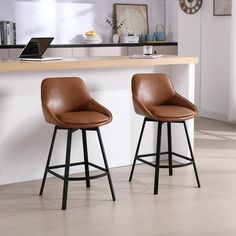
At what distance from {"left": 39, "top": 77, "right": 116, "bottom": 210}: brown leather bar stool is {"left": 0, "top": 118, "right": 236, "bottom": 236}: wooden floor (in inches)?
6.2

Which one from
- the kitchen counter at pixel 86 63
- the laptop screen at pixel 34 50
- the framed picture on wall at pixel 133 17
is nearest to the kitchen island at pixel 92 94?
the kitchen counter at pixel 86 63

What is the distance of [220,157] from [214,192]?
116cm

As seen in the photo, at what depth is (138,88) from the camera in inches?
176

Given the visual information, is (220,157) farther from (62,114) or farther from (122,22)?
(122,22)

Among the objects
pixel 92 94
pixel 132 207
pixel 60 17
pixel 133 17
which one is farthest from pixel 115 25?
pixel 132 207

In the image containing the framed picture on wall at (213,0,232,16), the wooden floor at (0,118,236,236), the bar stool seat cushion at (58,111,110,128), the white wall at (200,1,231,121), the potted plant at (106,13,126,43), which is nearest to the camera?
the wooden floor at (0,118,236,236)

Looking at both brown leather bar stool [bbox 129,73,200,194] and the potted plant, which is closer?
brown leather bar stool [bbox 129,73,200,194]

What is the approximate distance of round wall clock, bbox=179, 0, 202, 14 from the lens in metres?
7.62

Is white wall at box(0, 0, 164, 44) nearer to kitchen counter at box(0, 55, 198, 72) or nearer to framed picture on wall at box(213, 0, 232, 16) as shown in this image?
framed picture on wall at box(213, 0, 232, 16)

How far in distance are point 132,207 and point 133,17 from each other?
538 centimetres

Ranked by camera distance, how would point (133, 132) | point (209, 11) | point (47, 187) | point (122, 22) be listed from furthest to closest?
point (122, 22)
point (209, 11)
point (133, 132)
point (47, 187)

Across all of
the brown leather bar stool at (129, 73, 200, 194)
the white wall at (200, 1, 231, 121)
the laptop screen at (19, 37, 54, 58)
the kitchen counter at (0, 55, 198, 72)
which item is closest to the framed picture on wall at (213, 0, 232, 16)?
the white wall at (200, 1, 231, 121)

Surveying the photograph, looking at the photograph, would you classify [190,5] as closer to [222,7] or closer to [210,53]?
[222,7]

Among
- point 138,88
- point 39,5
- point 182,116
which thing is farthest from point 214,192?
point 39,5
